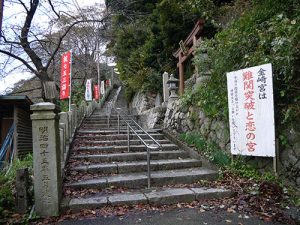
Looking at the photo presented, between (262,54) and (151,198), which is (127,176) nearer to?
(151,198)

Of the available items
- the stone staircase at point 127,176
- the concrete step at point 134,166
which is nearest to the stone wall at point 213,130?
the stone staircase at point 127,176

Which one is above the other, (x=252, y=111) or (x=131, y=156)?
(x=252, y=111)

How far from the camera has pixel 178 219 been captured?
12.6ft

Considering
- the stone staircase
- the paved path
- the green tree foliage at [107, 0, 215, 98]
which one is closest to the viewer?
the paved path

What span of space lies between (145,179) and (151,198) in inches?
30.5

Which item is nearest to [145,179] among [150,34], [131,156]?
[131,156]

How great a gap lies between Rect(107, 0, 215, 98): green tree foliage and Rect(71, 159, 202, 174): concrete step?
21.3 feet

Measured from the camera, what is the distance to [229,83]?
5.62 metres

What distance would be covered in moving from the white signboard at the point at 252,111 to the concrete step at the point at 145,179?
2.73ft

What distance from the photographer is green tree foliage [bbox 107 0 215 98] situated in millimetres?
12703

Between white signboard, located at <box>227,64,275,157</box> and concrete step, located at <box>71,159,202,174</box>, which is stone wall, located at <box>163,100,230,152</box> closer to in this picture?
white signboard, located at <box>227,64,275,157</box>

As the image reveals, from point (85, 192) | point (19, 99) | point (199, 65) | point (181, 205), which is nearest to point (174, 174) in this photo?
point (181, 205)

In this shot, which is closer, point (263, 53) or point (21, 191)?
point (21, 191)

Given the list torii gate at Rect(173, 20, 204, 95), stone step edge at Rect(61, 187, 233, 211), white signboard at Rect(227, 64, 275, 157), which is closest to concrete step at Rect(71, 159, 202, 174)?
stone step edge at Rect(61, 187, 233, 211)
